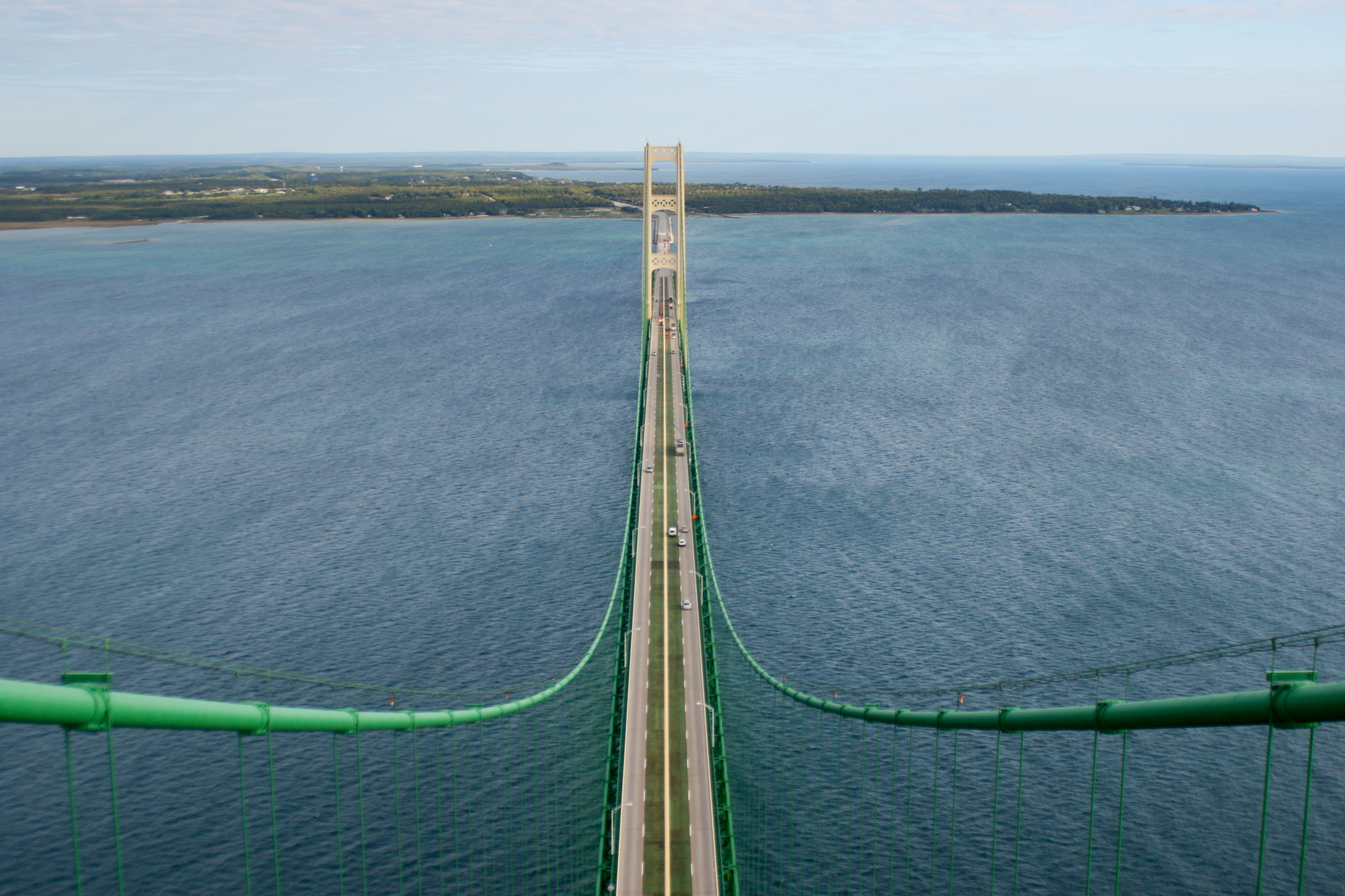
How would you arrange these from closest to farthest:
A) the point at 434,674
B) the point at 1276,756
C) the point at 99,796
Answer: the point at 99,796 → the point at 1276,756 → the point at 434,674

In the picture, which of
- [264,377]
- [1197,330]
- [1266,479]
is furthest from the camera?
[1197,330]

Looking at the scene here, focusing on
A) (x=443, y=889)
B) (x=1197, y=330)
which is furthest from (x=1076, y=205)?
(x=443, y=889)

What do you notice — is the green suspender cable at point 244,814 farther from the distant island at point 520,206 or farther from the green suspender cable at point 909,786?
the distant island at point 520,206

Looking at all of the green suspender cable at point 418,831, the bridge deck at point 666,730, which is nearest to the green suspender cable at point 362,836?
the green suspender cable at point 418,831

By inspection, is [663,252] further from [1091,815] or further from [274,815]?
[1091,815]

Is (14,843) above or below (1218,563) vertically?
below

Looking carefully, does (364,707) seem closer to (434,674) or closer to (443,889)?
(434,674)

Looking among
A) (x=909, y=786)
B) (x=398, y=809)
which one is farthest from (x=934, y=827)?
(x=398, y=809)
